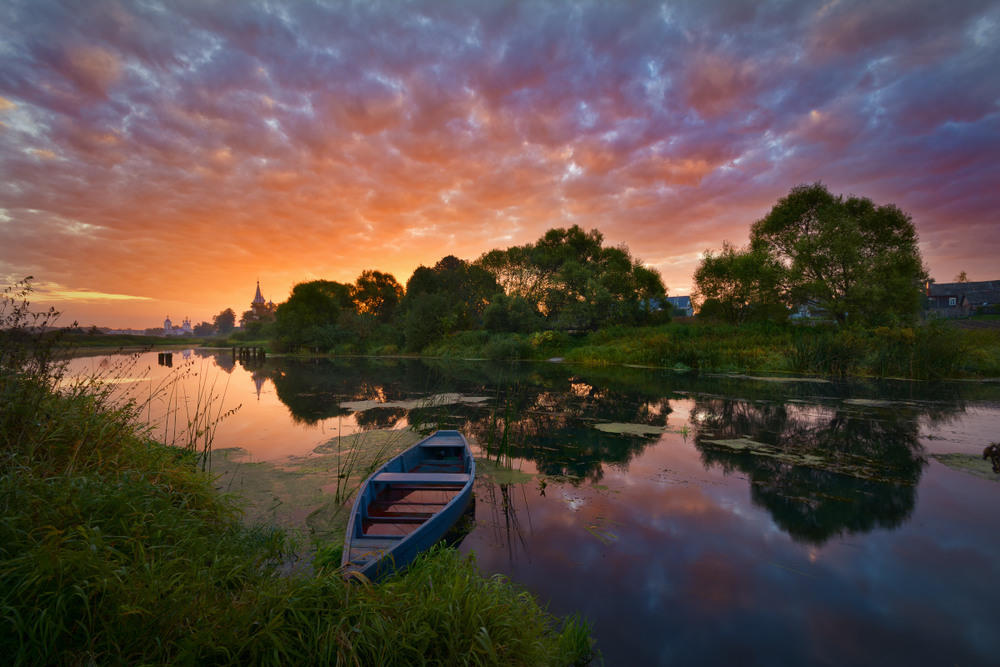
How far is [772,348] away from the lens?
25.0 metres

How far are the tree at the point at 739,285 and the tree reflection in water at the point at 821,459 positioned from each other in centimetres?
1881

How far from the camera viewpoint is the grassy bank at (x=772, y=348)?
18.8 meters

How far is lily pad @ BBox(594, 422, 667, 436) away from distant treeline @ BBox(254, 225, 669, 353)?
26.6m

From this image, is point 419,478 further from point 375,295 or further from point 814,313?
point 375,295

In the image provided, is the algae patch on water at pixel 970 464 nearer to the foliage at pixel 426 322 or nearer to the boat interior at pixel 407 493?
the boat interior at pixel 407 493

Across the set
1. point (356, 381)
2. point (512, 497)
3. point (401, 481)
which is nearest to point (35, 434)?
point (401, 481)

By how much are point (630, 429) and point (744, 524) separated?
5.02 m

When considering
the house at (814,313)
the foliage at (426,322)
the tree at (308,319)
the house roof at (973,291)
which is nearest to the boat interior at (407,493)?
the house at (814,313)

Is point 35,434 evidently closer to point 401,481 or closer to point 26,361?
point 26,361

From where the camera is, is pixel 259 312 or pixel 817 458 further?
pixel 259 312

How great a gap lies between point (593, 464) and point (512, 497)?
7.44ft

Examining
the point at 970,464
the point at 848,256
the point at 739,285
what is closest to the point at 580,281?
the point at 739,285

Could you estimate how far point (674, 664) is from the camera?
325 cm

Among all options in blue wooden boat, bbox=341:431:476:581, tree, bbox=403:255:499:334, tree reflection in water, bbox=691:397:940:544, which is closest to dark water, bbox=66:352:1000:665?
tree reflection in water, bbox=691:397:940:544
